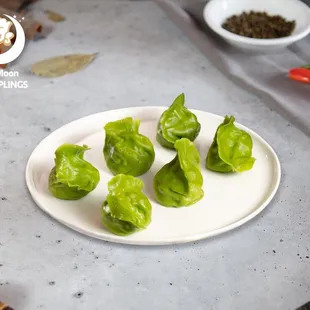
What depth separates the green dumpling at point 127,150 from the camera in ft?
4.27

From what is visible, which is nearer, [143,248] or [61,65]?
[143,248]

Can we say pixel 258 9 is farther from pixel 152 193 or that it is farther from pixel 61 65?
pixel 152 193

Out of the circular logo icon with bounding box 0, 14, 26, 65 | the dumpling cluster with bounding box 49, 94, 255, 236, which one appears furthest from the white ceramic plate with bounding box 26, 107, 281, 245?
the circular logo icon with bounding box 0, 14, 26, 65

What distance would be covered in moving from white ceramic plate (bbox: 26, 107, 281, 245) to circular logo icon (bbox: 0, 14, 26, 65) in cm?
41

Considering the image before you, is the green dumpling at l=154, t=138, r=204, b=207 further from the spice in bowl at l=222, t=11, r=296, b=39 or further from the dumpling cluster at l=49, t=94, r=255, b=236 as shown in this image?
the spice in bowl at l=222, t=11, r=296, b=39

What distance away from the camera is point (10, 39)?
1.81 metres

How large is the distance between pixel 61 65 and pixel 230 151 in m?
0.67

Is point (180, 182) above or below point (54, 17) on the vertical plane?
above

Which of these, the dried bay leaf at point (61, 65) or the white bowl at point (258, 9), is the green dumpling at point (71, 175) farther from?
the white bowl at point (258, 9)

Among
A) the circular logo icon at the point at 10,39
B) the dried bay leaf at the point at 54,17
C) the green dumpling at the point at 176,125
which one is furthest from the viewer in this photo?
the dried bay leaf at the point at 54,17

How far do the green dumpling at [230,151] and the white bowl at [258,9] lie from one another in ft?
1.53

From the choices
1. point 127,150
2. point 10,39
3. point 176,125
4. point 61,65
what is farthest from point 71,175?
point 10,39

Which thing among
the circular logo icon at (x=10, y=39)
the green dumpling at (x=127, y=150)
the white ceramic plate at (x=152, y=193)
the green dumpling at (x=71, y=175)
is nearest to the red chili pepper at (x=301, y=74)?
the white ceramic plate at (x=152, y=193)

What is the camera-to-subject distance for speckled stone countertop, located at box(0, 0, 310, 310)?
43.7 inches
